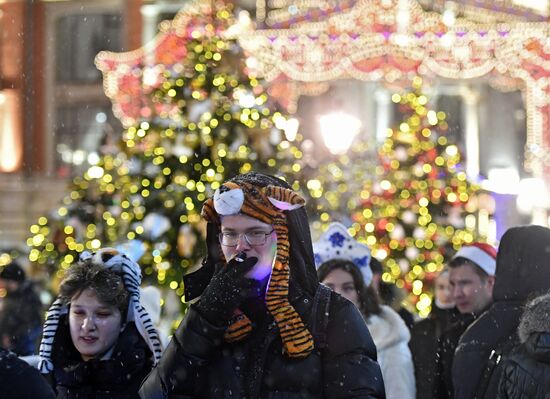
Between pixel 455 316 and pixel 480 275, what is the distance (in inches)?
13.5

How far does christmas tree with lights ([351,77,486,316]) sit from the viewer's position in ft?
47.9

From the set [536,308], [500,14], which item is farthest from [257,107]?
[500,14]

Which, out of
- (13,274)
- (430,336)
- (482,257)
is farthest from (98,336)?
(13,274)

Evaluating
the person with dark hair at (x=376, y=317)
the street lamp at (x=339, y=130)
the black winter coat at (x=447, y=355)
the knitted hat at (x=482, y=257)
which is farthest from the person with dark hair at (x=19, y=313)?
the street lamp at (x=339, y=130)

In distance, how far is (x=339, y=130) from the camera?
14.2 meters

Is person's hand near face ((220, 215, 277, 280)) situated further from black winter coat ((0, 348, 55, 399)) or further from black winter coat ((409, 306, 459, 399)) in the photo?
black winter coat ((409, 306, 459, 399))

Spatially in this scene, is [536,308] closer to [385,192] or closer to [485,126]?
[385,192]

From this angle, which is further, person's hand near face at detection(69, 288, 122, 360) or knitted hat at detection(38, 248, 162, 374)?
knitted hat at detection(38, 248, 162, 374)

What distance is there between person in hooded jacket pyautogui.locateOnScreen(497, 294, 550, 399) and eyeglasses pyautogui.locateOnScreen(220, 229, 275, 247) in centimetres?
103

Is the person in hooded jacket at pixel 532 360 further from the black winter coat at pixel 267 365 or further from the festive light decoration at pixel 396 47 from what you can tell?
the festive light decoration at pixel 396 47

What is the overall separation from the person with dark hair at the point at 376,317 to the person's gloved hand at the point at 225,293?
8.38 feet

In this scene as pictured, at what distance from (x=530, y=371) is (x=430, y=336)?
3070 millimetres

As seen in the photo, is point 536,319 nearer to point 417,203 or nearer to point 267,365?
point 267,365

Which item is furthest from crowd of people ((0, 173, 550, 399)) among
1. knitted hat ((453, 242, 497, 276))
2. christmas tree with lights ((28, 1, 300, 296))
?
christmas tree with lights ((28, 1, 300, 296))
